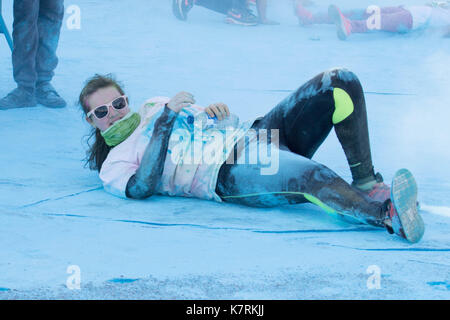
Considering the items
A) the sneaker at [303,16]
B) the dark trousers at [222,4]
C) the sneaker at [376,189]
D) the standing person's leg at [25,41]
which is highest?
the dark trousers at [222,4]

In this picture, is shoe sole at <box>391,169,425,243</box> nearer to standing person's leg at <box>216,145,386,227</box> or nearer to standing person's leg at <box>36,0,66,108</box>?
standing person's leg at <box>216,145,386,227</box>

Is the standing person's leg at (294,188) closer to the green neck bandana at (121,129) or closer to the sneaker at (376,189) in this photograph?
the sneaker at (376,189)

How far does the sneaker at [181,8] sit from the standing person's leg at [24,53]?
8.59 feet

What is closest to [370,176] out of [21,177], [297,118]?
[297,118]

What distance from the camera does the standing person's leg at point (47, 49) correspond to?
11.4ft

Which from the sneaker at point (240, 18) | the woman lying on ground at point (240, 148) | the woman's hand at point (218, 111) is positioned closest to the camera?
the woman lying on ground at point (240, 148)

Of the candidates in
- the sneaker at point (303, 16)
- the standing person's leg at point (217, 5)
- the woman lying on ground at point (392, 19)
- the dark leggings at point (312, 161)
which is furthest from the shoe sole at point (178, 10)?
the dark leggings at point (312, 161)

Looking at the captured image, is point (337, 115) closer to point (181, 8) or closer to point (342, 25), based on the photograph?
point (342, 25)

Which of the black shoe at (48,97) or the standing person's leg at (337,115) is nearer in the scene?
the standing person's leg at (337,115)

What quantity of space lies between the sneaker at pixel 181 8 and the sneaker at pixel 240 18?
0.38 metres

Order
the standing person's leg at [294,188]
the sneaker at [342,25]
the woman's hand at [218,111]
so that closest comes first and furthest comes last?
the standing person's leg at [294,188]
the woman's hand at [218,111]
the sneaker at [342,25]

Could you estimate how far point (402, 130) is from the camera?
322cm

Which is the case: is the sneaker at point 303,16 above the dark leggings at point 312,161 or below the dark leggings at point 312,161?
above

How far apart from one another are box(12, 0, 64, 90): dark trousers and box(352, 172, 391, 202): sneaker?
2.12m
